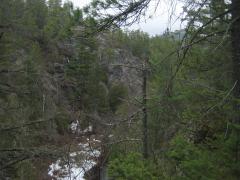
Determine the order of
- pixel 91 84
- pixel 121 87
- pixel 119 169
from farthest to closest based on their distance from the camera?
1. pixel 121 87
2. pixel 91 84
3. pixel 119 169

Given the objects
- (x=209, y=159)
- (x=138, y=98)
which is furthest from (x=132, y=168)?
(x=209, y=159)

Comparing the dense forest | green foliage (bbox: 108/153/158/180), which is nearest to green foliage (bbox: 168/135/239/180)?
the dense forest

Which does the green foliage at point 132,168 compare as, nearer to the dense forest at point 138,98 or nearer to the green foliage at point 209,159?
the dense forest at point 138,98

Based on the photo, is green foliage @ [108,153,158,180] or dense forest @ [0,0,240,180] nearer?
dense forest @ [0,0,240,180]

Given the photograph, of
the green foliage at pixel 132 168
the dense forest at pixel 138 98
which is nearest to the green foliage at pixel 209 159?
the dense forest at pixel 138 98

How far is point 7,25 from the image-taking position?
7.78 metres

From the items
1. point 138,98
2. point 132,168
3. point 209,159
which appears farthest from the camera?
point 132,168

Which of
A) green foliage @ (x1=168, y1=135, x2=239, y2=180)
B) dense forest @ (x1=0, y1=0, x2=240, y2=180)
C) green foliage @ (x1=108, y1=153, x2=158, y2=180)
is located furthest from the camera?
green foliage @ (x1=108, y1=153, x2=158, y2=180)

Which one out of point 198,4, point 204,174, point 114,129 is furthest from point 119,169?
point 198,4

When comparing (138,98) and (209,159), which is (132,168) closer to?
(138,98)

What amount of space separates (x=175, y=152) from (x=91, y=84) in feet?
100

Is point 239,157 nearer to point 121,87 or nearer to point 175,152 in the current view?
point 175,152

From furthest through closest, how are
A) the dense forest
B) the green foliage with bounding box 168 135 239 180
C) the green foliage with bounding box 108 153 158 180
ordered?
the green foliage with bounding box 108 153 158 180 < the green foliage with bounding box 168 135 239 180 < the dense forest

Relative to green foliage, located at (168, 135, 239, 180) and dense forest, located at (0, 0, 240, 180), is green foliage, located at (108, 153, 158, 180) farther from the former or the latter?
green foliage, located at (168, 135, 239, 180)
